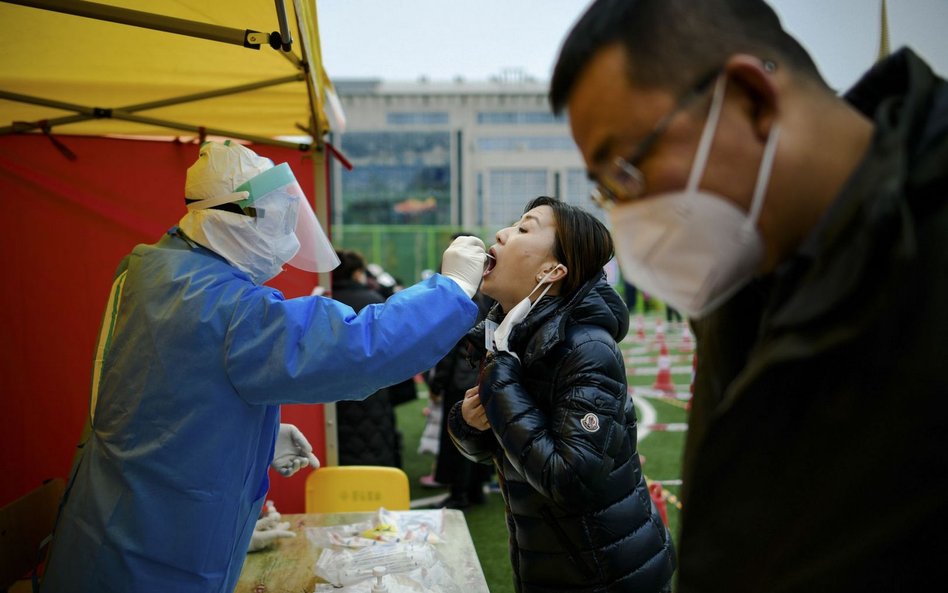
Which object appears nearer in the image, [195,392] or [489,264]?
[195,392]

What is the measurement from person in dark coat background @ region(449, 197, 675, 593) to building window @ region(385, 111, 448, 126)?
3199cm

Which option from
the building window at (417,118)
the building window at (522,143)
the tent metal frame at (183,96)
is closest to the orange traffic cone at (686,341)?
the tent metal frame at (183,96)

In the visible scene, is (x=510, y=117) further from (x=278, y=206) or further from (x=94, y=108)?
(x=278, y=206)

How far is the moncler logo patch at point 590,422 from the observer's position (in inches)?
71.7

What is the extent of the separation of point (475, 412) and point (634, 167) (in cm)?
132

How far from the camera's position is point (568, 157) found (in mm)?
31031

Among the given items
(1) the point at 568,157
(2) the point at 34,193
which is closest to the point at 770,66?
(2) the point at 34,193

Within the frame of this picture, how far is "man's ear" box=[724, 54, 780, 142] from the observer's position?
825mm

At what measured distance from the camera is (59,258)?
12.3ft

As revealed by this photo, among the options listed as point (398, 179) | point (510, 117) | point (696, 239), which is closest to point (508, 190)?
point (398, 179)

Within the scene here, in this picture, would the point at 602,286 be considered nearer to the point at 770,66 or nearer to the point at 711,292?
the point at 711,292

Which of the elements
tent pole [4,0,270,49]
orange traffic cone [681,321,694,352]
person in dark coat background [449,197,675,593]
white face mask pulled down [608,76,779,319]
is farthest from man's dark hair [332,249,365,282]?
orange traffic cone [681,321,694,352]

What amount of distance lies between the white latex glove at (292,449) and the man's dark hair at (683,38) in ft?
7.07

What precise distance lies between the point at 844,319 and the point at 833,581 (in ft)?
1.04
